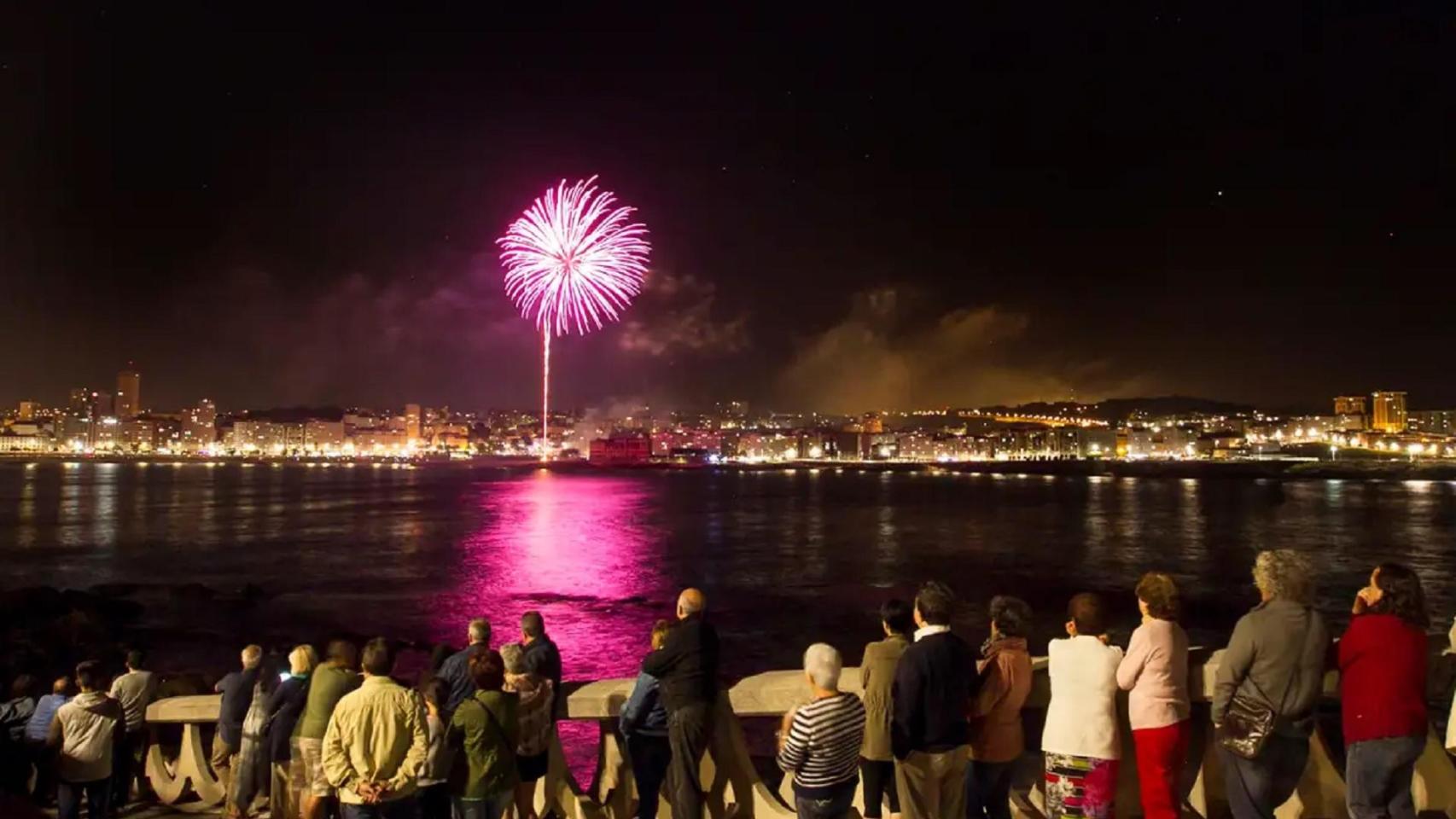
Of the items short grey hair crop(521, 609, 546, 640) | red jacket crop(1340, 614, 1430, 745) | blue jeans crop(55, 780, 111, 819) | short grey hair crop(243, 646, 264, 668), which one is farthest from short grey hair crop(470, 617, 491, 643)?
red jacket crop(1340, 614, 1430, 745)

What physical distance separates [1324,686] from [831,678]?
2364 millimetres

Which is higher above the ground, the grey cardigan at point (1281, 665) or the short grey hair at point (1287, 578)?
the short grey hair at point (1287, 578)

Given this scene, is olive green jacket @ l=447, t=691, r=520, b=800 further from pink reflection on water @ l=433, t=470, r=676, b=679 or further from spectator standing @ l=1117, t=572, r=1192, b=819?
pink reflection on water @ l=433, t=470, r=676, b=679

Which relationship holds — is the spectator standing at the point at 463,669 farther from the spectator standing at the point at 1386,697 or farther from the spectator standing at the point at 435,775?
the spectator standing at the point at 1386,697

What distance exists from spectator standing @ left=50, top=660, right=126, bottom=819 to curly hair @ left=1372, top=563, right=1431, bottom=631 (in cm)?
730

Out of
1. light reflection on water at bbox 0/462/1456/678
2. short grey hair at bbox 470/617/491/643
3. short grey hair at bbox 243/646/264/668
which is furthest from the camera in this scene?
light reflection on water at bbox 0/462/1456/678

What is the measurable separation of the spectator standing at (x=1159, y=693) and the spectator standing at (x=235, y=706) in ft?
18.6

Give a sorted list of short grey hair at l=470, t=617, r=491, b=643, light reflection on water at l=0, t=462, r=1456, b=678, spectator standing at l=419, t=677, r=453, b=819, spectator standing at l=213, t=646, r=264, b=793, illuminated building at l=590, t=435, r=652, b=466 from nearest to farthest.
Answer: spectator standing at l=419, t=677, r=453, b=819 < short grey hair at l=470, t=617, r=491, b=643 < spectator standing at l=213, t=646, r=264, b=793 < light reflection on water at l=0, t=462, r=1456, b=678 < illuminated building at l=590, t=435, r=652, b=466

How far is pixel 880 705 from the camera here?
15.5 ft

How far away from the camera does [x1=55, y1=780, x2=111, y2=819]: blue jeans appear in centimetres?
627

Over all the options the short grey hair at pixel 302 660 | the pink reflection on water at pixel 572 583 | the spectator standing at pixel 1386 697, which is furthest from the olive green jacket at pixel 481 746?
the pink reflection on water at pixel 572 583

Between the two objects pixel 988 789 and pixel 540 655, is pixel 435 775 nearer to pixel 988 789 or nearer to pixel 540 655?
pixel 540 655

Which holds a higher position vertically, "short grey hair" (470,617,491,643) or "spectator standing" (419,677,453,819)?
"short grey hair" (470,617,491,643)

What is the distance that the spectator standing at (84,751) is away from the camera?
626 cm
